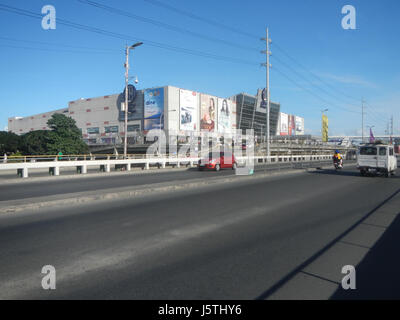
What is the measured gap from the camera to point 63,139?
5194 cm

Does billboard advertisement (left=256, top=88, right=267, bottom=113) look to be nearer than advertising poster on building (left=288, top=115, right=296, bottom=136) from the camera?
Yes

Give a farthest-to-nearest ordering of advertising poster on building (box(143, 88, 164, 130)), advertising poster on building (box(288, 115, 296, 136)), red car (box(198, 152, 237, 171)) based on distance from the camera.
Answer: advertising poster on building (box(288, 115, 296, 136))
advertising poster on building (box(143, 88, 164, 130))
red car (box(198, 152, 237, 171))

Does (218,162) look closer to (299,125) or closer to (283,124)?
(283,124)

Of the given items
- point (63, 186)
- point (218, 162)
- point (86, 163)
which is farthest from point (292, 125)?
point (63, 186)

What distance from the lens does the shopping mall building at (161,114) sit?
78.8 m

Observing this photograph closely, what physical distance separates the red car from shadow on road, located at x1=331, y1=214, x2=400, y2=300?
63.3 feet

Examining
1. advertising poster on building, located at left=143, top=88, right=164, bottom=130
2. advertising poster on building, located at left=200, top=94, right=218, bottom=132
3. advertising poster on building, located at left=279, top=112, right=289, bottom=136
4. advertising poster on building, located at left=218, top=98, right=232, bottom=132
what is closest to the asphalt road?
advertising poster on building, located at left=143, top=88, right=164, bottom=130

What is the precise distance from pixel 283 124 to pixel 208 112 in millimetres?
59697

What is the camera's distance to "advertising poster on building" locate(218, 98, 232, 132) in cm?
9175

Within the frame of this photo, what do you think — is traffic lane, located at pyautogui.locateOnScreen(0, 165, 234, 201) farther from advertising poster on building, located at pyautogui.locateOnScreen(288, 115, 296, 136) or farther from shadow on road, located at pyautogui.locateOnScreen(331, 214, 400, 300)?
advertising poster on building, located at pyautogui.locateOnScreen(288, 115, 296, 136)

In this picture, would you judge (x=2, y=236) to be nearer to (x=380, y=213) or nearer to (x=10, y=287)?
(x=10, y=287)

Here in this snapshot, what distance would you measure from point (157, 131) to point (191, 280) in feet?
243

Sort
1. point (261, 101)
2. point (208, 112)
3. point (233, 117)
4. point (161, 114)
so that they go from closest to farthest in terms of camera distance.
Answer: point (161, 114) < point (208, 112) < point (261, 101) < point (233, 117)

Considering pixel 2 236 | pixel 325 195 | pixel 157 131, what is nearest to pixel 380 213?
pixel 325 195
